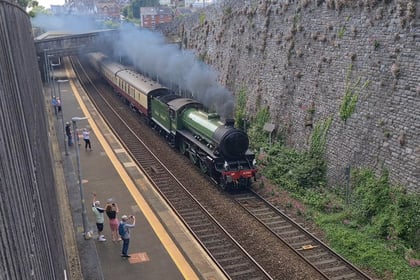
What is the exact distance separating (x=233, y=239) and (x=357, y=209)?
454cm

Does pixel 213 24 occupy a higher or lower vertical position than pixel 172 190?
higher

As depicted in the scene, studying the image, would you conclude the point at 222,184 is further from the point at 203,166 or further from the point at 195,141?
the point at 195,141

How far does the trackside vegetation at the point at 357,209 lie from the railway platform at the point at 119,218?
440cm

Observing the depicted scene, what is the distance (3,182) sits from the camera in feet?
14.6

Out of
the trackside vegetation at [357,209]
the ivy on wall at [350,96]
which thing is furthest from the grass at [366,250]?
the ivy on wall at [350,96]

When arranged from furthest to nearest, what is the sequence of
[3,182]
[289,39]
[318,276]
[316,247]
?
[289,39] → [316,247] → [318,276] → [3,182]

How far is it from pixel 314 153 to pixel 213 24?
1780 centimetres

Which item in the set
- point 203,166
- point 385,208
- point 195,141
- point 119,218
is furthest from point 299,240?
point 195,141

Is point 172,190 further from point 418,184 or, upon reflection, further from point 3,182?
point 3,182

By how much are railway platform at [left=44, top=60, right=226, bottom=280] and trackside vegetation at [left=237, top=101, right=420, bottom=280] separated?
440cm

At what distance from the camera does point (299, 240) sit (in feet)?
46.5

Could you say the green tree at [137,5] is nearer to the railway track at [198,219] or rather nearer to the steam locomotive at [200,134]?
the steam locomotive at [200,134]

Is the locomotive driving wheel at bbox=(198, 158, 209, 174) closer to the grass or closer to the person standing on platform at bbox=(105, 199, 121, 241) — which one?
the grass

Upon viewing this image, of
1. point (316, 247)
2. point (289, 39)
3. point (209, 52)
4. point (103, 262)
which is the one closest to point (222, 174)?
point (316, 247)
